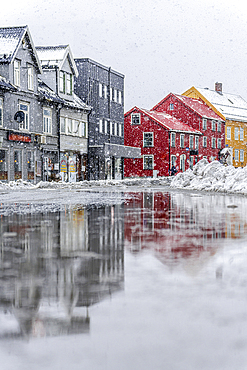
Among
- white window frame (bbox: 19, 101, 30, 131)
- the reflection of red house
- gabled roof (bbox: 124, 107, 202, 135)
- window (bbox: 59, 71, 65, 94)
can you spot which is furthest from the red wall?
A: the reflection of red house

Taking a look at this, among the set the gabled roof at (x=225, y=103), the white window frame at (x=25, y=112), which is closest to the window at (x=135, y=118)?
the gabled roof at (x=225, y=103)

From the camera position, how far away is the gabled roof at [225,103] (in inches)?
3054

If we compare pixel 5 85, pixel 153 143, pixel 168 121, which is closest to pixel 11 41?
pixel 5 85

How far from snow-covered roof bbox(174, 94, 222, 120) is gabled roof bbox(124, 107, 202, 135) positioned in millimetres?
2474

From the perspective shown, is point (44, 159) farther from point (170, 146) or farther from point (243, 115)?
point (243, 115)

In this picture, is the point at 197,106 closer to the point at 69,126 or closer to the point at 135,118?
the point at 135,118

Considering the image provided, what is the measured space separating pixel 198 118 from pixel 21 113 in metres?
38.0

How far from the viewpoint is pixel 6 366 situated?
3.42 meters

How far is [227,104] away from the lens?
81.6m

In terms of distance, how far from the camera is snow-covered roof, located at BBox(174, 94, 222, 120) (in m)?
71.8

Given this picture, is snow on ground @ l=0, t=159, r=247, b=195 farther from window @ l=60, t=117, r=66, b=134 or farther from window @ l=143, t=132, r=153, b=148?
window @ l=143, t=132, r=153, b=148

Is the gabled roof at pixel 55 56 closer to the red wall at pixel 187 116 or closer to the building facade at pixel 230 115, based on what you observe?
the red wall at pixel 187 116

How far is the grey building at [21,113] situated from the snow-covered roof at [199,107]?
32.0 metres

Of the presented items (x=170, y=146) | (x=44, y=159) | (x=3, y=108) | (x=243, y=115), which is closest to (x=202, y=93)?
(x=243, y=115)
